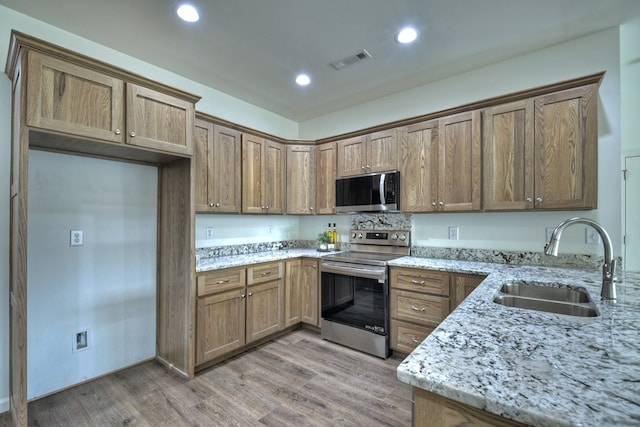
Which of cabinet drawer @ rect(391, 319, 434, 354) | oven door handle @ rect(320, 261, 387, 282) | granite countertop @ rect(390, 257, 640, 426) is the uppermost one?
granite countertop @ rect(390, 257, 640, 426)

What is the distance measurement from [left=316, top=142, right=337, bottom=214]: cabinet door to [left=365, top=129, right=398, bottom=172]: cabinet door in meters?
0.50

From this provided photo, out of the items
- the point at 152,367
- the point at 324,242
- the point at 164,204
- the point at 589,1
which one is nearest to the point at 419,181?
the point at 324,242

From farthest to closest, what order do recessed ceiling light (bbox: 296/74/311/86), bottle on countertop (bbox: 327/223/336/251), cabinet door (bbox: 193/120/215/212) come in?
bottle on countertop (bbox: 327/223/336/251)
recessed ceiling light (bbox: 296/74/311/86)
cabinet door (bbox: 193/120/215/212)

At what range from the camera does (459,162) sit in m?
2.68

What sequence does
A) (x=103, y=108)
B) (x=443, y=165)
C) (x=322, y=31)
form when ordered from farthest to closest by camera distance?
(x=443, y=165) → (x=322, y=31) → (x=103, y=108)

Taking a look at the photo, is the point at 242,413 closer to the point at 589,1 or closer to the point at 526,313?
the point at 526,313

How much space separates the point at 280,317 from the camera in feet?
10.5

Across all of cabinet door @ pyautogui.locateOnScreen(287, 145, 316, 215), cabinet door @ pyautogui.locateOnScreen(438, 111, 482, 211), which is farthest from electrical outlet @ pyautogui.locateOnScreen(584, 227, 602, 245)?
cabinet door @ pyautogui.locateOnScreen(287, 145, 316, 215)

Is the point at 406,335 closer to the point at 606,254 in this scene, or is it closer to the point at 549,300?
the point at 549,300

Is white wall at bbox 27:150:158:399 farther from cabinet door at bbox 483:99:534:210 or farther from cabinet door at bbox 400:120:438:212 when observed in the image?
cabinet door at bbox 483:99:534:210

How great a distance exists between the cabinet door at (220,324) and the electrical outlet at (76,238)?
3.51 feet

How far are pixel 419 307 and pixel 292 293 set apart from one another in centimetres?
144

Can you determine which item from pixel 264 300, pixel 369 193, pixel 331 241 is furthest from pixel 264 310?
pixel 369 193

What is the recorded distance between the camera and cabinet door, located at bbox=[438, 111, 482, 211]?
8.47 feet
